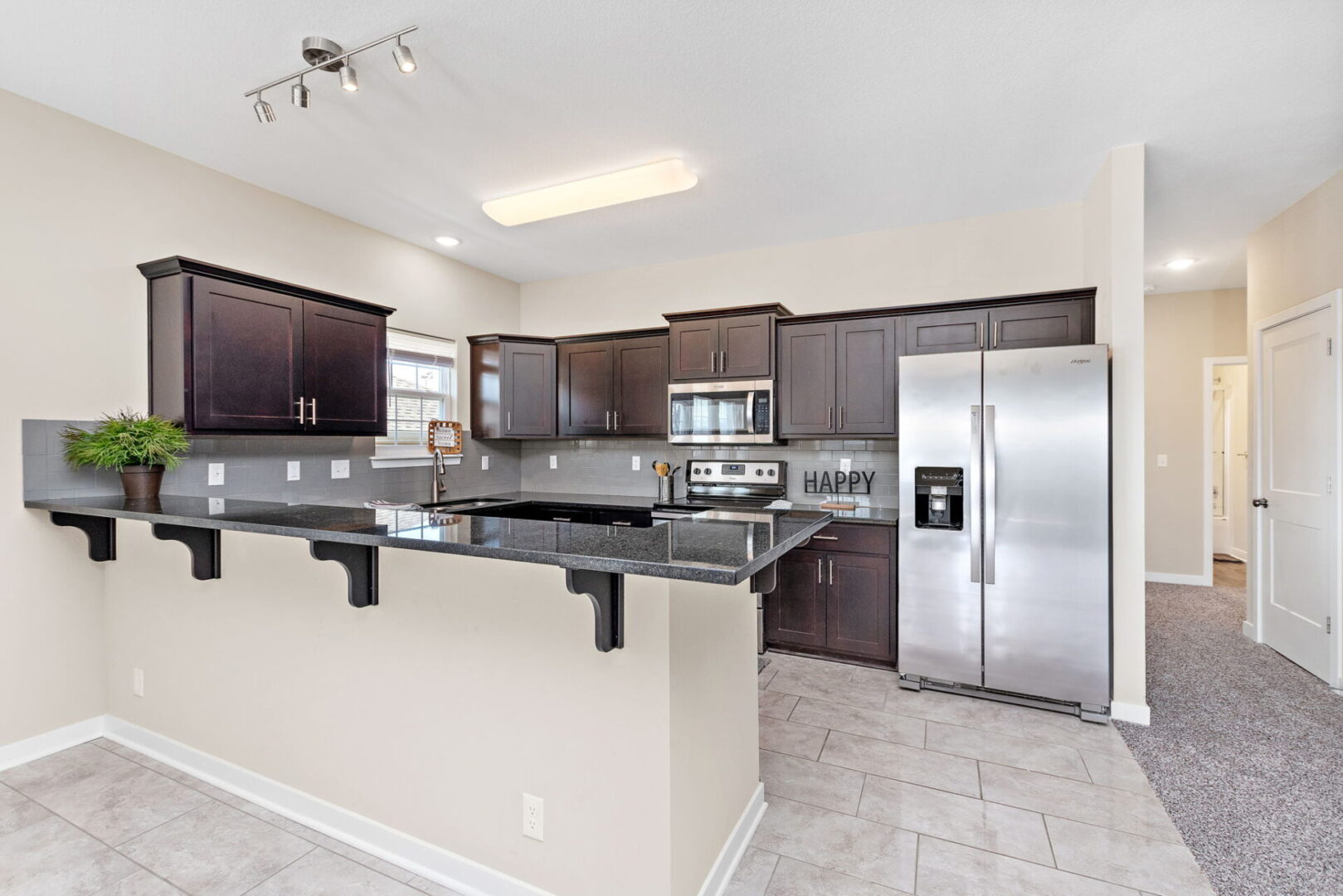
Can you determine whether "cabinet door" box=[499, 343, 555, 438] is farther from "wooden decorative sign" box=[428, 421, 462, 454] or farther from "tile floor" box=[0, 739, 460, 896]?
"tile floor" box=[0, 739, 460, 896]

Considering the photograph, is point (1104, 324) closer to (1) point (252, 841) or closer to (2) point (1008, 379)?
(2) point (1008, 379)

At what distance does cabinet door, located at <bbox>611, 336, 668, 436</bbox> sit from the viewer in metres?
4.50

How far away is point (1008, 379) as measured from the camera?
9.98 ft

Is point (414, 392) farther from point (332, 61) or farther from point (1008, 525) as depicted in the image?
point (1008, 525)

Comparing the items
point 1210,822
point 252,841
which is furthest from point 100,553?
point 1210,822

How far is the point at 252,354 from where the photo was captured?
116 inches

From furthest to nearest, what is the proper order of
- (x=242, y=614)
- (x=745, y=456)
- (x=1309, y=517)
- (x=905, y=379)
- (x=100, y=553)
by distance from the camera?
(x=745, y=456) → (x=1309, y=517) → (x=905, y=379) → (x=100, y=553) → (x=242, y=614)

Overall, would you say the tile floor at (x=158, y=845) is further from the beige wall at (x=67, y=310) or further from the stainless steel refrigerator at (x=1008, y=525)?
the stainless steel refrigerator at (x=1008, y=525)

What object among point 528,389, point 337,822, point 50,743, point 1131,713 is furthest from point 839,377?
point 50,743

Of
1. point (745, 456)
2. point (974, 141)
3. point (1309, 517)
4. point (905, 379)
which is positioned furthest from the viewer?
point (745, 456)

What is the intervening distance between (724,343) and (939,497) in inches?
→ 67.0

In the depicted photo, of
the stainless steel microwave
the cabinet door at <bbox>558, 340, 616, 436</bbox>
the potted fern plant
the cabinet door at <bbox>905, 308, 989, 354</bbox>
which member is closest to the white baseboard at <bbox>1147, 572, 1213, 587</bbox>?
the cabinet door at <bbox>905, 308, 989, 354</bbox>

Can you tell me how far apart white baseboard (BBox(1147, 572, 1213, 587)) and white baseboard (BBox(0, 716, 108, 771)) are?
768 centimetres

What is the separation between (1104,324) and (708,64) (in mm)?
2341
